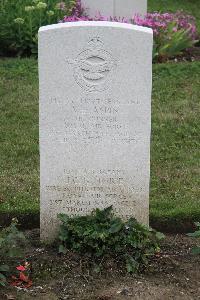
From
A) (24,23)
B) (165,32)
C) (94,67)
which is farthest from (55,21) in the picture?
(94,67)

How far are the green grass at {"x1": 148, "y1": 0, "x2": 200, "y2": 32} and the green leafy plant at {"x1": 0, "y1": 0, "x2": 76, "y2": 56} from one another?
11.6ft

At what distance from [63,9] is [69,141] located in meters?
5.76

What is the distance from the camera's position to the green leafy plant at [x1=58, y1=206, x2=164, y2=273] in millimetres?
4961

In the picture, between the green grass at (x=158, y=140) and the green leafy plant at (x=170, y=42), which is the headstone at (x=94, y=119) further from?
the green leafy plant at (x=170, y=42)

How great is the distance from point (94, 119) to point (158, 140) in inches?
93.4

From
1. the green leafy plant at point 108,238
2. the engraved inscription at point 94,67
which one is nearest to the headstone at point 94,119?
the engraved inscription at point 94,67

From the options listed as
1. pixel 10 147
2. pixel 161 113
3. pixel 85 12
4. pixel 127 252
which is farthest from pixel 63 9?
pixel 127 252

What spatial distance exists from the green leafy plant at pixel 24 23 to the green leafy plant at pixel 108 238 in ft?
16.9

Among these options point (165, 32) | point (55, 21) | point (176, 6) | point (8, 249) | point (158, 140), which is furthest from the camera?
point (176, 6)

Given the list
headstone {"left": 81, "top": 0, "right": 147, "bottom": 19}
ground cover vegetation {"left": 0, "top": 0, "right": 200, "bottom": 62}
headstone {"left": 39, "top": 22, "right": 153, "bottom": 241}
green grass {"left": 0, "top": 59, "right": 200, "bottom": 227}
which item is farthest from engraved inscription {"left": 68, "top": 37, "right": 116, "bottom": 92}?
headstone {"left": 81, "top": 0, "right": 147, "bottom": 19}

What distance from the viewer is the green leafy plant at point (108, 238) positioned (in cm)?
496

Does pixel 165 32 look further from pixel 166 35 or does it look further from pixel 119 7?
pixel 119 7

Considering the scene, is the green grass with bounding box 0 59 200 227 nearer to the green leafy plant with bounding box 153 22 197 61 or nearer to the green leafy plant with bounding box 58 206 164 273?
the green leafy plant with bounding box 153 22 197 61

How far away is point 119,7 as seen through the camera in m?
10.4
